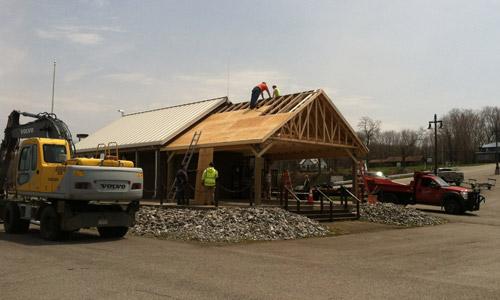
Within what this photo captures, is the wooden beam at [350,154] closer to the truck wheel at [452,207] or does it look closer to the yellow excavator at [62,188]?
the truck wheel at [452,207]

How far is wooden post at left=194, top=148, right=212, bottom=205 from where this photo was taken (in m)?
20.4

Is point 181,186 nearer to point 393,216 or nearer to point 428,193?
point 393,216

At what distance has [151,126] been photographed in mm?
28281

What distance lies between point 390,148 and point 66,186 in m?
112

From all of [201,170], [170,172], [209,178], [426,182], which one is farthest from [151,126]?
[426,182]

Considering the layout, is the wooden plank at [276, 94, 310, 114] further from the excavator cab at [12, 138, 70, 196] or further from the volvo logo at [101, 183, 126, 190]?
the excavator cab at [12, 138, 70, 196]

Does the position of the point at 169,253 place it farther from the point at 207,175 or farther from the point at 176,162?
the point at 176,162

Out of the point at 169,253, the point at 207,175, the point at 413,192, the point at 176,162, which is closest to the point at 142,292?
the point at 169,253

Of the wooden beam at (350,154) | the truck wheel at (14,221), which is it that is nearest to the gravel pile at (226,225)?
the truck wheel at (14,221)

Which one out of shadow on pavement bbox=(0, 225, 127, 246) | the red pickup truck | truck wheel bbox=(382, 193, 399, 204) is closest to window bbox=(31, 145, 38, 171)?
shadow on pavement bbox=(0, 225, 127, 246)

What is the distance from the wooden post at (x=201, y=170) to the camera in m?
20.4

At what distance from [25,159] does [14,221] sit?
79.6 inches

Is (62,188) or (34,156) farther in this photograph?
(34,156)

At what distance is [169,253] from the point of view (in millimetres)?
12523
